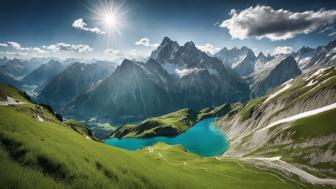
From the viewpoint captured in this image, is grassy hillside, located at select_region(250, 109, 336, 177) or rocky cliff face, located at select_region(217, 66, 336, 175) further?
rocky cliff face, located at select_region(217, 66, 336, 175)

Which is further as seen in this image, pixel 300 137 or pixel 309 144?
pixel 300 137

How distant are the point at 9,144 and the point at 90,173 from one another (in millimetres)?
4732

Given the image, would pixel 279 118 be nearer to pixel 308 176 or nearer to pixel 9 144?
pixel 308 176

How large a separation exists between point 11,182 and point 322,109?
159 meters

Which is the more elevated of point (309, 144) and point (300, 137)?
point (300, 137)

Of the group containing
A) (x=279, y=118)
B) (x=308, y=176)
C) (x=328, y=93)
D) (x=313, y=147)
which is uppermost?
(x=328, y=93)

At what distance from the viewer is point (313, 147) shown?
10856 cm

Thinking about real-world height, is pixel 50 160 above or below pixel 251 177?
above

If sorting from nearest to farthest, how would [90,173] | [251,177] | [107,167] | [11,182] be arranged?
[11,182], [90,173], [107,167], [251,177]

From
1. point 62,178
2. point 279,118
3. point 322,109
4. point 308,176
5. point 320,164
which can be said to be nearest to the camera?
point 62,178

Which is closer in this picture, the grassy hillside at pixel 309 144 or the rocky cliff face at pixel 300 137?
the grassy hillside at pixel 309 144

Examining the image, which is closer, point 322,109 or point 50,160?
point 50,160

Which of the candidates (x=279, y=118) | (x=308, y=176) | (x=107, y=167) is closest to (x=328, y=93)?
(x=279, y=118)

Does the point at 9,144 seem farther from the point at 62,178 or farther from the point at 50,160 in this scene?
the point at 62,178
